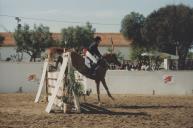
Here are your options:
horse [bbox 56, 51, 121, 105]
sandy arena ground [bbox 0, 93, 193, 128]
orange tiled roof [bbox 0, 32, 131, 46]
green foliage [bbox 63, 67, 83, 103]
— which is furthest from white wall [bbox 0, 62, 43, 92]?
orange tiled roof [bbox 0, 32, 131, 46]

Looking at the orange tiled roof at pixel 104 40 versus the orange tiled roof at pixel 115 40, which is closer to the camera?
the orange tiled roof at pixel 104 40

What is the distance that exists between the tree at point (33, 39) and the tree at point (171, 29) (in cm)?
1683

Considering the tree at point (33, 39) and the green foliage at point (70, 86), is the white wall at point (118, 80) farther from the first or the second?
the tree at point (33, 39)

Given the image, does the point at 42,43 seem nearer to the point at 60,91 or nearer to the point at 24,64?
the point at 24,64

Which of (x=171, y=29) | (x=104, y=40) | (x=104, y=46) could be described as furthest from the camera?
(x=104, y=40)

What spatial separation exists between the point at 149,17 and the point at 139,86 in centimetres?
3170

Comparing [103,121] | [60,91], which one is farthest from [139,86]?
[103,121]

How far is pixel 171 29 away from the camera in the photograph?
60.2m

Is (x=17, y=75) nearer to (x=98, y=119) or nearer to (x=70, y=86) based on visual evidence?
(x=70, y=86)

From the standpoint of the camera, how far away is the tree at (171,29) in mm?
60094

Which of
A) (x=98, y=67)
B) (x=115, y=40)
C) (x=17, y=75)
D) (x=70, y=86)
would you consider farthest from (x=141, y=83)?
(x=115, y=40)

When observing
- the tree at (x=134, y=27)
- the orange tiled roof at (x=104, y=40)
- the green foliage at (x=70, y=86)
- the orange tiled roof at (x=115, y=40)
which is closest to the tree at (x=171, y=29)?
the tree at (x=134, y=27)

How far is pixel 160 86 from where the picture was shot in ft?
110

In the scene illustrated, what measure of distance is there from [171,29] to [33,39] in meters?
22.4
